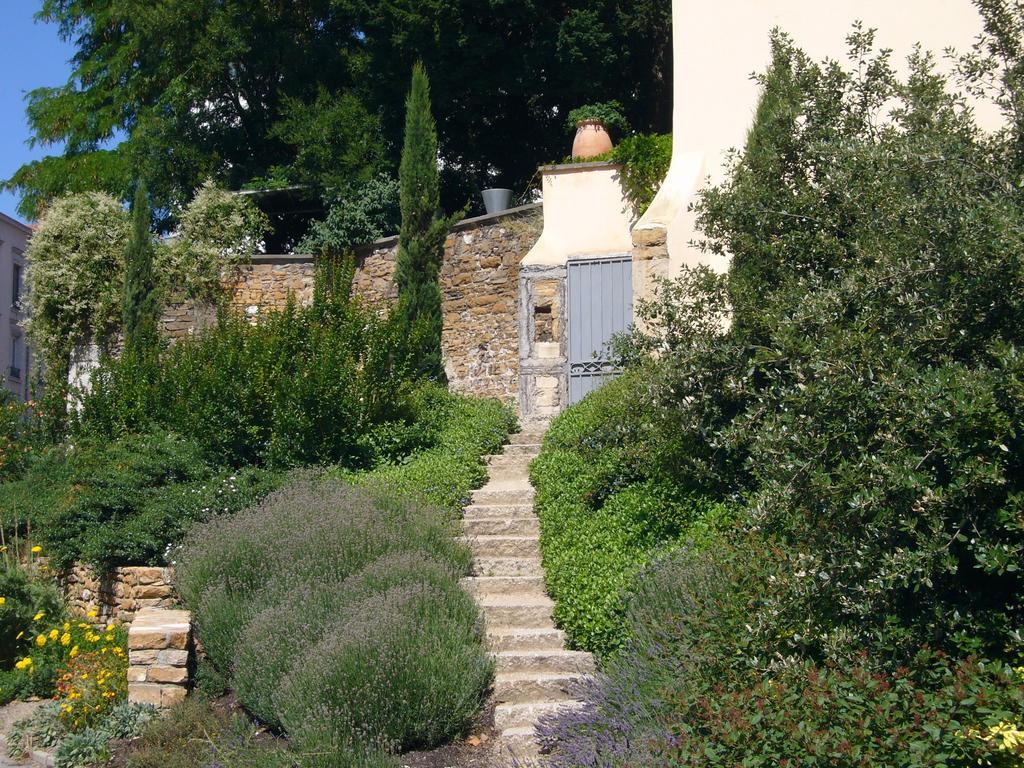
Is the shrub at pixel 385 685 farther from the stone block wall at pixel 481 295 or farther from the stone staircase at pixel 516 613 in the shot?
the stone block wall at pixel 481 295

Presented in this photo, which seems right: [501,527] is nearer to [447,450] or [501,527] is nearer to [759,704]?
[447,450]

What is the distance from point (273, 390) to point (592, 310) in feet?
13.3

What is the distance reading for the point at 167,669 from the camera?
6.72 meters

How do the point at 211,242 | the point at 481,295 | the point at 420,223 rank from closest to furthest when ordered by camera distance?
the point at 481,295 → the point at 420,223 → the point at 211,242

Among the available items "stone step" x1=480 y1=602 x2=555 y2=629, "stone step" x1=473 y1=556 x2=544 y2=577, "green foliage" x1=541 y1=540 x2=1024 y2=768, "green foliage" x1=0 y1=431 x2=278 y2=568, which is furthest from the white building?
"green foliage" x1=541 y1=540 x2=1024 y2=768

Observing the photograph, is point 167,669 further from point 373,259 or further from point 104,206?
point 104,206

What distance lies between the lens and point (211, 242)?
14.4 metres

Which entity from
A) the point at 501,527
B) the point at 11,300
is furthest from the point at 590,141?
the point at 11,300

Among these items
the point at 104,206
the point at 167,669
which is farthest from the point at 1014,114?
the point at 104,206

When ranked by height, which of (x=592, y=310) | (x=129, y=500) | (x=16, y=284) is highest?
(x=16, y=284)

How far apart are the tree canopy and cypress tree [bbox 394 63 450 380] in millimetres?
1730

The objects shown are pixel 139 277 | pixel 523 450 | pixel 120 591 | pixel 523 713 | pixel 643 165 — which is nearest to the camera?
pixel 523 713

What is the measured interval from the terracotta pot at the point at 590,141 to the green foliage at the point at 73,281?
7.04 metres

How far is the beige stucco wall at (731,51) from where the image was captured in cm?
884
